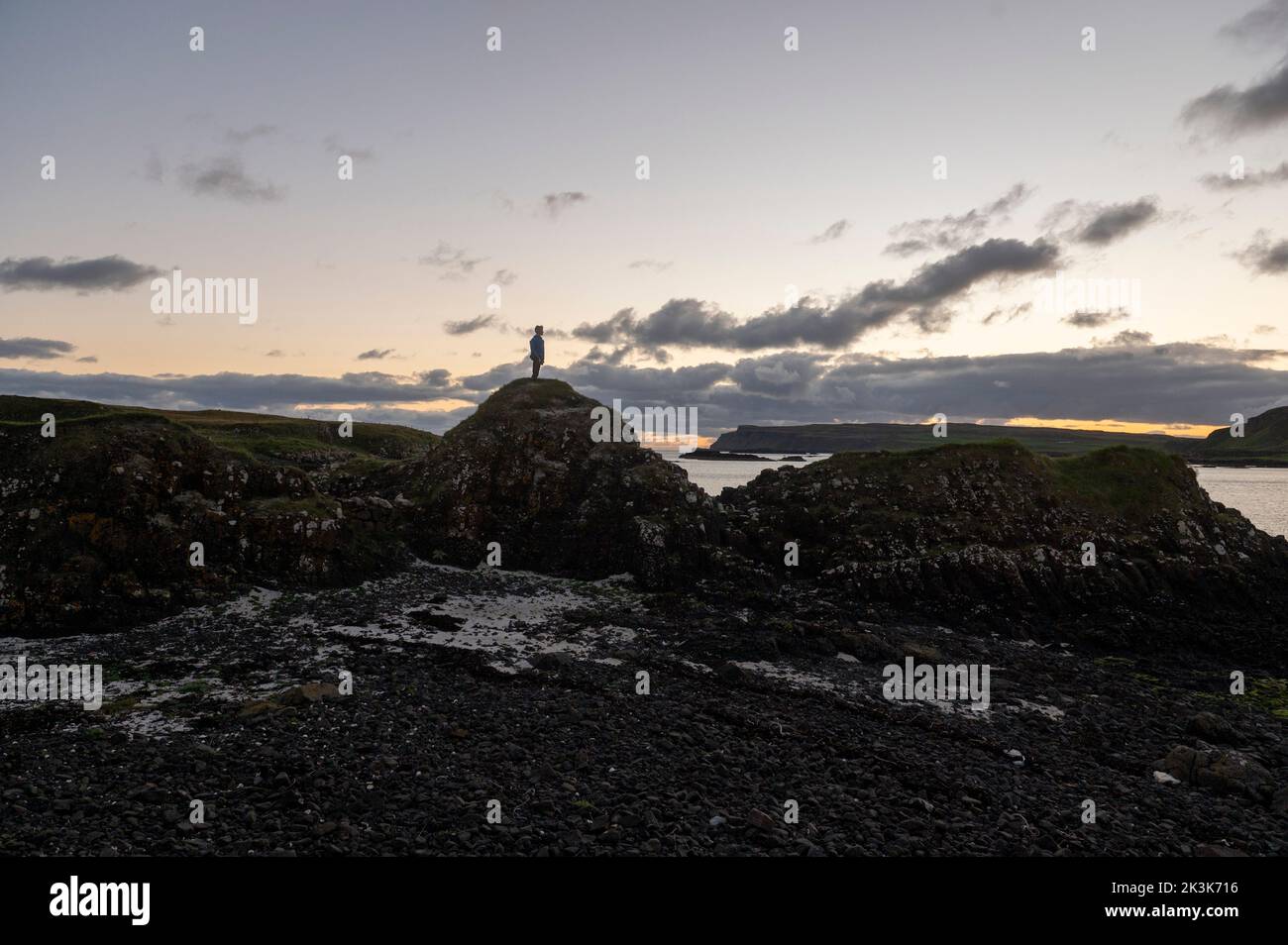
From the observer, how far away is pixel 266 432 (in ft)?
181

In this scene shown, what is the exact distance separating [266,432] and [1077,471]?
60.9 meters

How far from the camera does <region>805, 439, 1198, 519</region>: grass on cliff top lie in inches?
1473

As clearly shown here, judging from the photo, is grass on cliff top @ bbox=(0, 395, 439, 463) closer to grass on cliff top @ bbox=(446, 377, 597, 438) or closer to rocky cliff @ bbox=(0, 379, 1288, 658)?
rocky cliff @ bbox=(0, 379, 1288, 658)

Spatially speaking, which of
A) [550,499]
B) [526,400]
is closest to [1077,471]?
[550,499]

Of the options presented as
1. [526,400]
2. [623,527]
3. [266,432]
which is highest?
[526,400]

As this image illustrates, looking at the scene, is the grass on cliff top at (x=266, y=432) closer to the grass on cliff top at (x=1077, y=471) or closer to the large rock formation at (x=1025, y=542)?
the large rock formation at (x=1025, y=542)

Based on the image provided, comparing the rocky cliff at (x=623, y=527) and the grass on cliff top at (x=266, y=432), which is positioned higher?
the grass on cliff top at (x=266, y=432)

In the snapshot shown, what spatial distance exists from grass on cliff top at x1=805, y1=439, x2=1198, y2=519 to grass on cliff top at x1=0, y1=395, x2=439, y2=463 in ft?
101

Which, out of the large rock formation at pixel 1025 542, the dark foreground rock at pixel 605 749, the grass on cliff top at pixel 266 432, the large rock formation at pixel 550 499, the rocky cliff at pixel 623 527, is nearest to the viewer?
the dark foreground rock at pixel 605 749

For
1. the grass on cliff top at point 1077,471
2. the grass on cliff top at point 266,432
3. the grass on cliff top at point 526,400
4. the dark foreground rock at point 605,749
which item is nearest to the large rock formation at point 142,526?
the grass on cliff top at point 266,432

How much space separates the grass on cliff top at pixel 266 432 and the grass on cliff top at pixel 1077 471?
30.7m

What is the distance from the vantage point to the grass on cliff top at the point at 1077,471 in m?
37.4

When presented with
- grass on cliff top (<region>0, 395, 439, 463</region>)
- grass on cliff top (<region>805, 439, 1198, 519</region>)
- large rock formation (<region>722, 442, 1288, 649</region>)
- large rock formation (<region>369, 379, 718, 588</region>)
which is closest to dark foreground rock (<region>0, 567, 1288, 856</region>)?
large rock formation (<region>722, 442, 1288, 649</region>)

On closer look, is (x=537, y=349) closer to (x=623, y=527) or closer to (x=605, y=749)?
(x=623, y=527)
